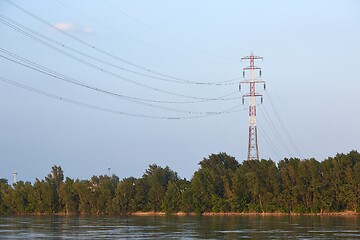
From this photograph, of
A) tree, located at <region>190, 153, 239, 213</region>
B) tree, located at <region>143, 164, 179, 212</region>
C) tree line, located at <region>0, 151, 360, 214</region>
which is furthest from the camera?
tree, located at <region>143, 164, 179, 212</region>

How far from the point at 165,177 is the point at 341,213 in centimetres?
3654

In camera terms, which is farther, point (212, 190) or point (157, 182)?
point (157, 182)

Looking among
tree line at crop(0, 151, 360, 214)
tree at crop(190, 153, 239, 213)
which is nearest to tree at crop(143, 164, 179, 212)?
tree line at crop(0, 151, 360, 214)

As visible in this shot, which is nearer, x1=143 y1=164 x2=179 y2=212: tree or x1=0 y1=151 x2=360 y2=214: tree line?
x1=0 y1=151 x2=360 y2=214: tree line

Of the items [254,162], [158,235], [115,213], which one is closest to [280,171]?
[254,162]

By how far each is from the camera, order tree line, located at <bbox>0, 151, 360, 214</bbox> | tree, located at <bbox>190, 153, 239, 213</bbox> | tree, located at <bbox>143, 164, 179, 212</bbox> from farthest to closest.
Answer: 1. tree, located at <bbox>143, 164, 179, 212</bbox>
2. tree, located at <bbox>190, 153, 239, 213</bbox>
3. tree line, located at <bbox>0, 151, 360, 214</bbox>

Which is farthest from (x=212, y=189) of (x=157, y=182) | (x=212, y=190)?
(x=157, y=182)

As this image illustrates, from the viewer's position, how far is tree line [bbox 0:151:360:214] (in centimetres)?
10894

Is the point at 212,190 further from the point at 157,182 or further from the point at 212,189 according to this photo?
the point at 157,182

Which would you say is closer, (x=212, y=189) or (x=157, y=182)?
(x=212, y=189)

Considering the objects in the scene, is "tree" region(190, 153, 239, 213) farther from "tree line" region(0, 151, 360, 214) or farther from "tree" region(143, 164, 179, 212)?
"tree" region(143, 164, 179, 212)

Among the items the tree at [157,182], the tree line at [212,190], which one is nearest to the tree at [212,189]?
the tree line at [212,190]

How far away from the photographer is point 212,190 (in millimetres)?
120875

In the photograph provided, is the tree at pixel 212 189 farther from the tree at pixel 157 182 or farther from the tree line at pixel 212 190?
the tree at pixel 157 182
